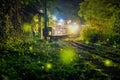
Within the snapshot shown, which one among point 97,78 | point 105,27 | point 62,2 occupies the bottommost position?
point 97,78

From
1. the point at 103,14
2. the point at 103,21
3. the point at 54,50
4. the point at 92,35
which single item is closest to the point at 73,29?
the point at 103,21

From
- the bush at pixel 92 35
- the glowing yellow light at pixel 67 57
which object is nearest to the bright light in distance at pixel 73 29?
the bush at pixel 92 35

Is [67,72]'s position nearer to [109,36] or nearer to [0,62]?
[0,62]

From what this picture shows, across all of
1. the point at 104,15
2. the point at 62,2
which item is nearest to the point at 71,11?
the point at 62,2

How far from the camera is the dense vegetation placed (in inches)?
1137

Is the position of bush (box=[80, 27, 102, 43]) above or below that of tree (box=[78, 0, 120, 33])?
below

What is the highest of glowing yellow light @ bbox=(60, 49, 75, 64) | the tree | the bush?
the tree

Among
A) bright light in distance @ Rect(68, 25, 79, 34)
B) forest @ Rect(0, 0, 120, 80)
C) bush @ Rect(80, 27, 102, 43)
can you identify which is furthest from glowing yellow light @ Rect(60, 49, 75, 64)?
bright light in distance @ Rect(68, 25, 79, 34)

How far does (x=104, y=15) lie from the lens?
3197 cm

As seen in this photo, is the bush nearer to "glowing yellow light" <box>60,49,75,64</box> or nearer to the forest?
the forest

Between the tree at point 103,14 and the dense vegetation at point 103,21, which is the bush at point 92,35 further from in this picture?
the tree at point 103,14

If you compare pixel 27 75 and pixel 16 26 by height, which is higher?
pixel 16 26

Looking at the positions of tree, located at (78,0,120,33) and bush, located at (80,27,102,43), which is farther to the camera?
bush, located at (80,27,102,43)

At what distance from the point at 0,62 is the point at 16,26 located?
990 centimetres
